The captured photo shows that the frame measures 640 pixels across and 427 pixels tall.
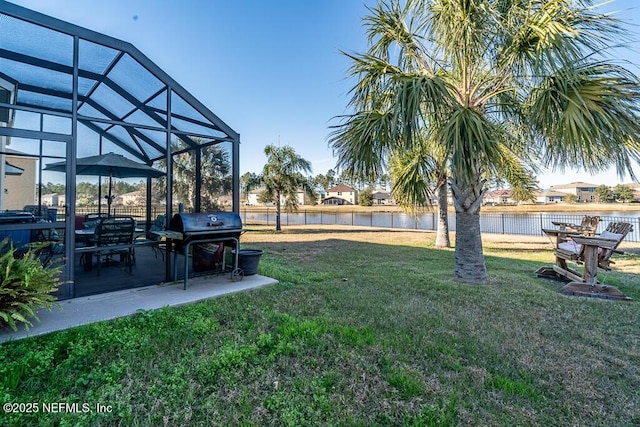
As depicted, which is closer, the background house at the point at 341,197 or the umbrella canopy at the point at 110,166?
the umbrella canopy at the point at 110,166

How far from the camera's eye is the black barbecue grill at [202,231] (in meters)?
4.17

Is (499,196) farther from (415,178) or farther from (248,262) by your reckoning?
(248,262)

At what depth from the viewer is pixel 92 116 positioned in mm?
4883

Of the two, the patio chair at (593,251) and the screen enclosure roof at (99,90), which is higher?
the screen enclosure roof at (99,90)

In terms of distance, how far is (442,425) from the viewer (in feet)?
5.81

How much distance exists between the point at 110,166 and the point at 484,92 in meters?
6.62

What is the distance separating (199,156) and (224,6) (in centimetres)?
533

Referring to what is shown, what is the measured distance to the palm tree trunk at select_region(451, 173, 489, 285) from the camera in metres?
5.00

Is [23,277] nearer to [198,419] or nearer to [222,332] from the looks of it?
[222,332]

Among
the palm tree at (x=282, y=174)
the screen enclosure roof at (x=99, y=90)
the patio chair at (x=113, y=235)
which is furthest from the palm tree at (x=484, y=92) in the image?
the palm tree at (x=282, y=174)

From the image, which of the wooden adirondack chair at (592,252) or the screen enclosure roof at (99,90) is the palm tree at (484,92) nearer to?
the wooden adirondack chair at (592,252)

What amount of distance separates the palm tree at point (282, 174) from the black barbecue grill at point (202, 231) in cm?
1046

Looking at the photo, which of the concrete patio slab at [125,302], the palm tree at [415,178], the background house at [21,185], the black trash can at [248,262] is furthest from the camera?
the palm tree at [415,178]

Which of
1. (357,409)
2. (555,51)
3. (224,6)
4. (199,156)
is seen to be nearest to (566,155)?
(555,51)
